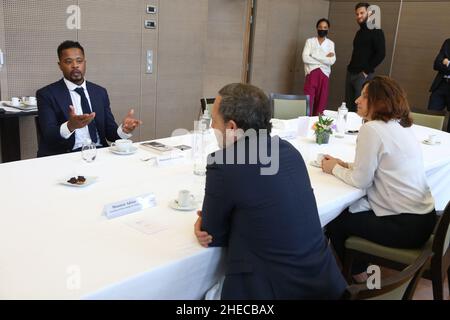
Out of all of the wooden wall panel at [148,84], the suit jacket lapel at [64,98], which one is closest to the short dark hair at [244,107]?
the suit jacket lapel at [64,98]

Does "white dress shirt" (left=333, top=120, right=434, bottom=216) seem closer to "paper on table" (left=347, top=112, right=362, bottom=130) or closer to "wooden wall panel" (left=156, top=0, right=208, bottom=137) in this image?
"paper on table" (left=347, top=112, right=362, bottom=130)

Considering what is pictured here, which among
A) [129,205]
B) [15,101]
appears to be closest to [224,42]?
[15,101]

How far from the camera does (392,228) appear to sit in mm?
2371

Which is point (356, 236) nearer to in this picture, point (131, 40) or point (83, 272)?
point (83, 272)

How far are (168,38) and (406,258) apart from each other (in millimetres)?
4122

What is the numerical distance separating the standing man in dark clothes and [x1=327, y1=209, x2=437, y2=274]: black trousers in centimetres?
472

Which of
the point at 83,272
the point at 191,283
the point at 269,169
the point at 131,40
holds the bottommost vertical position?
the point at 191,283

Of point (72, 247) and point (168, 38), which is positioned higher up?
point (168, 38)

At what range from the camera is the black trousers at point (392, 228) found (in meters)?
2.35

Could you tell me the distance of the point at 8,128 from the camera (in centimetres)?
407

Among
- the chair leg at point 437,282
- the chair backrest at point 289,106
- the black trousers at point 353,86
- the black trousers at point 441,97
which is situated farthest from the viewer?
the black trousers at point 353,86

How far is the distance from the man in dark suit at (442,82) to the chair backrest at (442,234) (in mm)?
4412

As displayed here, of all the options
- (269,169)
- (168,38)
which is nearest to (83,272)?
(269,169)

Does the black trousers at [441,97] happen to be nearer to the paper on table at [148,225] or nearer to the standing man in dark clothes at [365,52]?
the standing man in dark clothes at [365,52]
